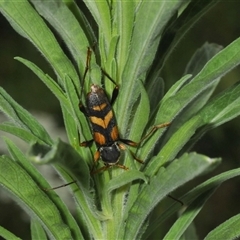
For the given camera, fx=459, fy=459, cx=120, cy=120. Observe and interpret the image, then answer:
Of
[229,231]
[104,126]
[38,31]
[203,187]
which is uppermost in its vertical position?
[38,31]

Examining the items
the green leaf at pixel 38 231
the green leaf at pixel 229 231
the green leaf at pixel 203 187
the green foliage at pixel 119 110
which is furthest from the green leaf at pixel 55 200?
the green leaf at pixel 229 231

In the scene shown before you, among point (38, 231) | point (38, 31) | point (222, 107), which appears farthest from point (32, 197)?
point (222, 107)

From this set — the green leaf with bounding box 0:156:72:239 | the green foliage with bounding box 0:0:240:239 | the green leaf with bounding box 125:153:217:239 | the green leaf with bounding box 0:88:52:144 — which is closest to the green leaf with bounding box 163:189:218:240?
the green foliage with bounding box 0:0:240:239

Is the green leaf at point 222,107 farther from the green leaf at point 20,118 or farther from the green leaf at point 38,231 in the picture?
the green leaf at point 38,231

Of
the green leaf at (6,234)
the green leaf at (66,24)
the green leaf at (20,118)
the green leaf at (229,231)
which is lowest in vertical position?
the green leaf at (229,231)

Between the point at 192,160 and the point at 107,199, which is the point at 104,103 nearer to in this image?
the point at 107,199

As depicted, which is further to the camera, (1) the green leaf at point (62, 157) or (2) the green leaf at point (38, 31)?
(2) the green leaf at point (38, 31)

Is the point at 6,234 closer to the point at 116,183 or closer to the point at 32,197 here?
the point at 32,197

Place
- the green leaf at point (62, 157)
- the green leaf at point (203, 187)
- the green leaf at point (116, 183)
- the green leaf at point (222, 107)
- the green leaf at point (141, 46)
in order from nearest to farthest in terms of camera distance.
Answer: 1. the green leaf at point (62, 157)
2. the green leaf at point (141, 46)
3. the green leaf at point (116, 183)
4. the green leaf at point (203, 187)
5. the green leaf at point (222, 107)
